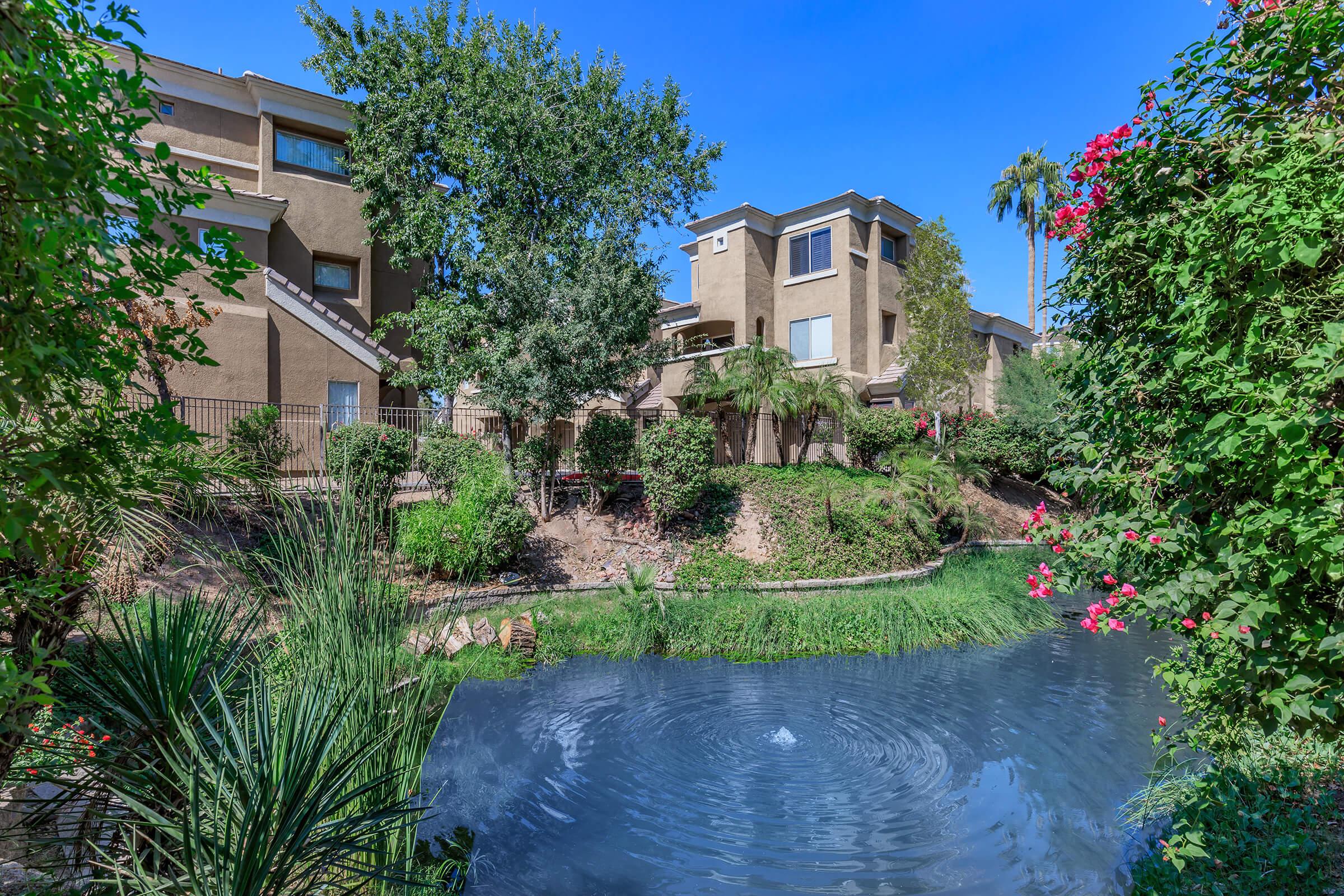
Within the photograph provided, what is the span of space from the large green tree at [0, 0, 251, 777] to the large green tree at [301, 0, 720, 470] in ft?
45.9

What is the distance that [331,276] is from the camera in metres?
21.3

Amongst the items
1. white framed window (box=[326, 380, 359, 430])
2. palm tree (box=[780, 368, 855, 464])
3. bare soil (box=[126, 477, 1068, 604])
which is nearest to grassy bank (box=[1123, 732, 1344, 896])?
bare soil (box=[126, 477, 1068, 604])

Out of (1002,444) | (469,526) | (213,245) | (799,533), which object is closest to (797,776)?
(213,245)

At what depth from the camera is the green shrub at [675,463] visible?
46.5ft

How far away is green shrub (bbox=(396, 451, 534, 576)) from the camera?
1118 cm

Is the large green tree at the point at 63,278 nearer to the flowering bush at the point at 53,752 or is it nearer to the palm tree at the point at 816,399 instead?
the flowering bush at the point at 53,752

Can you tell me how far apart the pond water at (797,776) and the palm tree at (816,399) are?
362 inches

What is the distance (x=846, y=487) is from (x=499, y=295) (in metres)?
9.69

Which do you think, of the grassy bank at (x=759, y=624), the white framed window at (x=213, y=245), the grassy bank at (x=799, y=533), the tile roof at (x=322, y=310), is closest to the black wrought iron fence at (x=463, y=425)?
the tile roof at (x=322, y=310)

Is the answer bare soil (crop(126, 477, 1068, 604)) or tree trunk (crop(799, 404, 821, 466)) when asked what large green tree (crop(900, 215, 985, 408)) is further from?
bare soil (crop(126, 477, 1068, 604))

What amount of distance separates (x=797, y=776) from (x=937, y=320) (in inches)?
696

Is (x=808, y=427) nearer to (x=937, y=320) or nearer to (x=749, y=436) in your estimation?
(x=749, y=436)

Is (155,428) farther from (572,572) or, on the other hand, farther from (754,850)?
(572,572)

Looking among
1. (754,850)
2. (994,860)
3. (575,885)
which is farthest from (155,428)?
(994,860)
